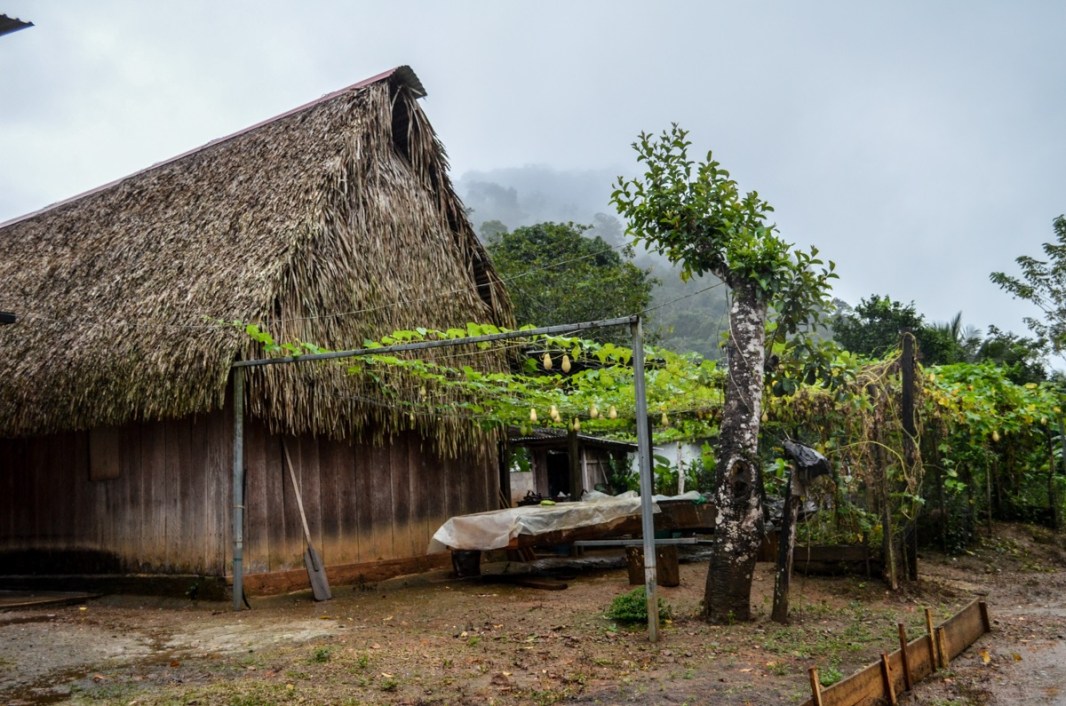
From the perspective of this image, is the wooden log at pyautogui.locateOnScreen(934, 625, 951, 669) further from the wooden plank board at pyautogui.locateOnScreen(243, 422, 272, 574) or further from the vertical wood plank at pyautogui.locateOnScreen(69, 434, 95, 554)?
the vertical wood plank at pyautogui.locateOnScreen(69, 434, 95, 554)

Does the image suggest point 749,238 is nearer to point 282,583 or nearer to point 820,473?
point 820,473

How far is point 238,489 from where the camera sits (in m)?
7.86

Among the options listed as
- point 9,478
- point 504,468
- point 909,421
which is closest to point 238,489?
point 9,478

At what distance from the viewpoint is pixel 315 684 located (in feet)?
16.0

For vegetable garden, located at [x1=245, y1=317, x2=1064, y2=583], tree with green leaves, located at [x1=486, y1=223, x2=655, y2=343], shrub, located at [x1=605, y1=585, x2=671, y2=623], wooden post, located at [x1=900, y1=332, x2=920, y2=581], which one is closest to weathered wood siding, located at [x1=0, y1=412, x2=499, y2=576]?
vegetable garden, located at [x1=245, y1=317, x2=1064, y2=583]

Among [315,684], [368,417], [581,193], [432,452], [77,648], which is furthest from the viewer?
[581,193]

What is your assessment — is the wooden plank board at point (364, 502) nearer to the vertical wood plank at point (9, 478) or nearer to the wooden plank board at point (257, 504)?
the wooden plank board at point (257, 504)

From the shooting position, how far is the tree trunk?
6.51 metres

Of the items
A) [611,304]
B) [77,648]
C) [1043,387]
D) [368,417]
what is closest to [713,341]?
[611,304]

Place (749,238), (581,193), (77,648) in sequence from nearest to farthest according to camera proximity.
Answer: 1. (77,648)
2. (749,238)
3. (581,193)

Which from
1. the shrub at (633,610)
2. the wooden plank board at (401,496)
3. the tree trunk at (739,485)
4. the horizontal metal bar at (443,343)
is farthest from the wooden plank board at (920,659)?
the wooden plank board at (401,496)

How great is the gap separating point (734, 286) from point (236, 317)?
14.8 feet

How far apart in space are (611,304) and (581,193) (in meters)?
115

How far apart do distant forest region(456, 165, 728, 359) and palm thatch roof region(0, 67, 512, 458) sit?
11.6m
